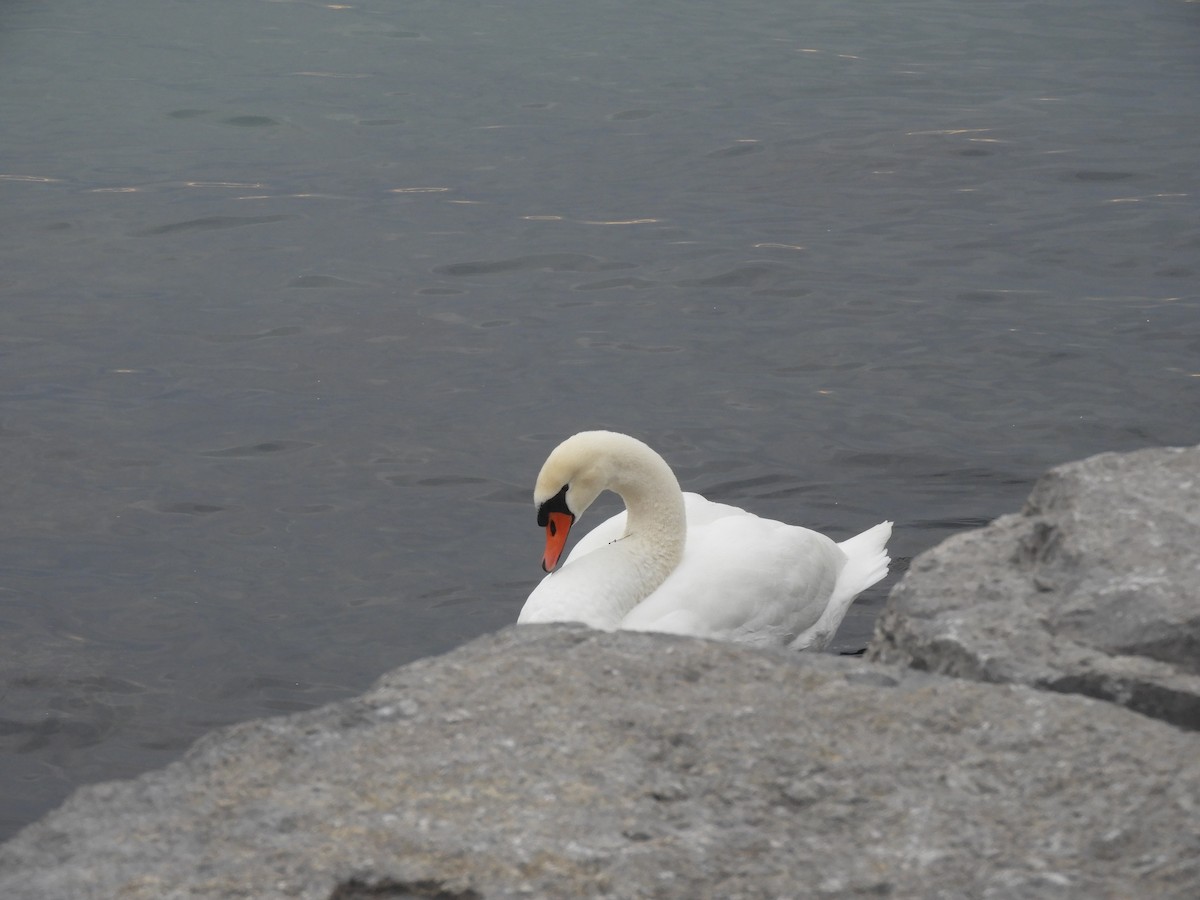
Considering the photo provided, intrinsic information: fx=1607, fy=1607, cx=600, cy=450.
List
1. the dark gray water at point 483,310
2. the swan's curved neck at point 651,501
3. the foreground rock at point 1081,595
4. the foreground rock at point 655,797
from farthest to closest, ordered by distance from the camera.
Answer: the dark gray water at point 483,310
the swan's curved neck at point 651,501
the foreground rock at point 1081,595
the foreground rock at point 655,797

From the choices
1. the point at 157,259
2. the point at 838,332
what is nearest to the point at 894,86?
the point at 838,332

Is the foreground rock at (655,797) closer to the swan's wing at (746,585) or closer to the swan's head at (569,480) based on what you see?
the swan's wing at (746,585)

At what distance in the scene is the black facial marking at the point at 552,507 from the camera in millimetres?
5727

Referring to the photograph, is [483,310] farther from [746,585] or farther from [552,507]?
[746,585]

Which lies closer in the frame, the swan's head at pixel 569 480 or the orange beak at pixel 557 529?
the swan's head at pixel 569 480

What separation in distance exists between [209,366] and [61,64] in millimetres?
7211

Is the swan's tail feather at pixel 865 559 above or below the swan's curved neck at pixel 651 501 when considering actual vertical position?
below

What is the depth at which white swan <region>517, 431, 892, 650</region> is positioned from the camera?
5355 millimetres

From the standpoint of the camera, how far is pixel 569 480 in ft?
18.8

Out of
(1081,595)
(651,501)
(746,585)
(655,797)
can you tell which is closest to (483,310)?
(651,501)

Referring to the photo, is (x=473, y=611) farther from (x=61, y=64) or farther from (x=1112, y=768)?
(x=61, y=64)

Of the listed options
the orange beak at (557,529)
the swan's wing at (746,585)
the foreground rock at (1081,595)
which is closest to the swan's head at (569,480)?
the orange beak at (557,529)

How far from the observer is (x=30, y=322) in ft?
29.3

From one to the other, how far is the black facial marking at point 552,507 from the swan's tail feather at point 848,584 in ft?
3.13
